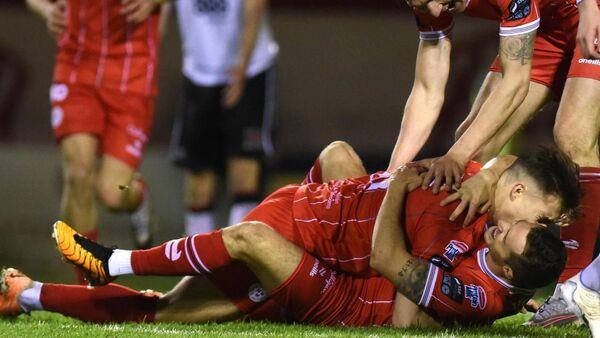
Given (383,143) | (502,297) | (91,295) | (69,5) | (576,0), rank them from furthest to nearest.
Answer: (383,143) < (69,5) < (576,0) < (91,295) < (502,297)

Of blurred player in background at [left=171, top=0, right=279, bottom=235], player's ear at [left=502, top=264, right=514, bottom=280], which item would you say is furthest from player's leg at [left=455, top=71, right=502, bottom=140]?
blurred player in background at [left=171, top=0, right=279, bottom=235]

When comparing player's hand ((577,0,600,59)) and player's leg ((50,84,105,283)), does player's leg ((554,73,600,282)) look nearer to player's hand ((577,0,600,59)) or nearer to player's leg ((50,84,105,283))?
player's hand ((577,0,600,59))

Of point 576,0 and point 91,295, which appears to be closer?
point 91,295

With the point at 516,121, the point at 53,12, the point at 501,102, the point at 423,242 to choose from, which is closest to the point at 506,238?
the point at 423,242

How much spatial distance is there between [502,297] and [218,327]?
117 centimetres

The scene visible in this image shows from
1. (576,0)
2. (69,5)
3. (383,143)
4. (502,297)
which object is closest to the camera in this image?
(502,297)

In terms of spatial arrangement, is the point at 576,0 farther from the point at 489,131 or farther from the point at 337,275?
the point at 337,275

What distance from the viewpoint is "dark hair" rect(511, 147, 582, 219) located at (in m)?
5.71

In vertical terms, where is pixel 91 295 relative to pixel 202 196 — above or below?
above

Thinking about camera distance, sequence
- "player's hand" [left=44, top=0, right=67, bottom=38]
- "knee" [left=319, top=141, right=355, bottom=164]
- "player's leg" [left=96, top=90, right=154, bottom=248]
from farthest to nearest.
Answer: "player's leg" [left=96, top=90, right=154, bottom=248] → "player's hand" [left=44, top=0, right=67, bottom=38] → "knee" [left=319, top=141, right=355, bottom=164]

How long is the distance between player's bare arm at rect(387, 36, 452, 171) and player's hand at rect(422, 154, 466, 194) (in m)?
0.92

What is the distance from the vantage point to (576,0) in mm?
6562

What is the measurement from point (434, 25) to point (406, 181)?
1.13 m

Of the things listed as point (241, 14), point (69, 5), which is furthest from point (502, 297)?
point (241, 14)
